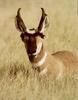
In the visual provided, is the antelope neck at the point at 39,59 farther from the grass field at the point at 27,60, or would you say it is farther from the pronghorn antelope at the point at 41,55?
the grass field at the point at 27,60

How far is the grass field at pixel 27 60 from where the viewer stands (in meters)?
8.90

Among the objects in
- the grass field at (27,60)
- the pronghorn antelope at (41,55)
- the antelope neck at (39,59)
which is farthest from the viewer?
the antelope neck at (39,59)

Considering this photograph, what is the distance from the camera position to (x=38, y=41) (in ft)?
31.5

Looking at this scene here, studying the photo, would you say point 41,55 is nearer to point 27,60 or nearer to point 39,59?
point 39,59

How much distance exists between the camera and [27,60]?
36.8 feet

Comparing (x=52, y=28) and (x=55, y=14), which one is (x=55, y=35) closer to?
(x=52, y=28)

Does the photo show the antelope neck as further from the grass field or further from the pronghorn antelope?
the grass field

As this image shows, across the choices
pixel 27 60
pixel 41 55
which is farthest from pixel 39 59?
pixel 27 60

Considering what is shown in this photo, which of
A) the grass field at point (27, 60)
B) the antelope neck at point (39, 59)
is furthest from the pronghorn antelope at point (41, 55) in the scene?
the grass field at point (27, 60)

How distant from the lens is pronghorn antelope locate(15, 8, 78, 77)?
31.4 feet

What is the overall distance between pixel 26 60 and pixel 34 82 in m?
1.88

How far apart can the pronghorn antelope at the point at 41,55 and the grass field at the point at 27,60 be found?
0.20 metres

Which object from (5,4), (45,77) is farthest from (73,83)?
(5,4)

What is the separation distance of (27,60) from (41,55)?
138 cm
